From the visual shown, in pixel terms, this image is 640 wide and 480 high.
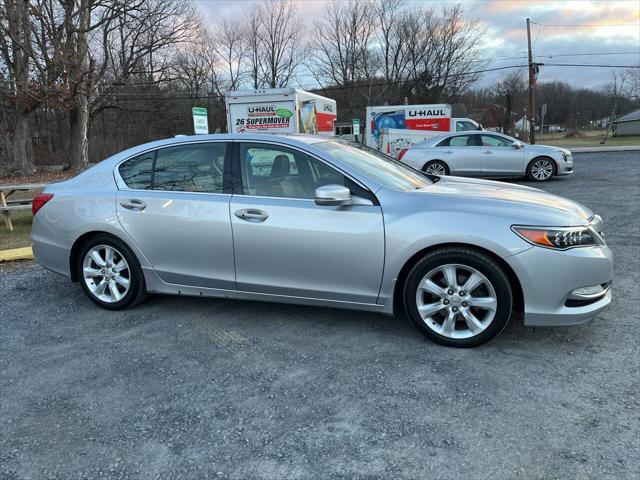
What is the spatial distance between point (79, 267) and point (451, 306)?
3.30m

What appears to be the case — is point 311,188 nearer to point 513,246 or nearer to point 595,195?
point 513,246

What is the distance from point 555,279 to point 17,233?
876 cm

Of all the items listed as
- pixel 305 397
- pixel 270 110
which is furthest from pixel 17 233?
pixel 305 397

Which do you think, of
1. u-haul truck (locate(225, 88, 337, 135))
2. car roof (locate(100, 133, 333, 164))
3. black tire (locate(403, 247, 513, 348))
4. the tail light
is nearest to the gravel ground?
black tire (locate(403, 247, 513, 348))

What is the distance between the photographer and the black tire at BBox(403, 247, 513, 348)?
3184 millimetres

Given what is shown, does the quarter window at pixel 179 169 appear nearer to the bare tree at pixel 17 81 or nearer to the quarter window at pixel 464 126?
the quarter window at pixel 464 126

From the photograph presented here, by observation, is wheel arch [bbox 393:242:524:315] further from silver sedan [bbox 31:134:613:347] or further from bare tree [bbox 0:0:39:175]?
bare tree [bbox 0:0:39:175]

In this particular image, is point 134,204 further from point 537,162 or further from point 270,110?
point 537,162

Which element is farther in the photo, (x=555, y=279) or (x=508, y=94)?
(x=508, y=94)

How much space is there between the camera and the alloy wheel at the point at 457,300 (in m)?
3.25

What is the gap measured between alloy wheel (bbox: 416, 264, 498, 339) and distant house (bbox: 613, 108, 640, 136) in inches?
2679

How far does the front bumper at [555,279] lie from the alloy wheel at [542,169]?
1084 cm

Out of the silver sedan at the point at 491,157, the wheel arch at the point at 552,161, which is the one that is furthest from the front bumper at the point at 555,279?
the wheel arch at the point at 552,161

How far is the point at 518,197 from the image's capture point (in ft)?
11.9
